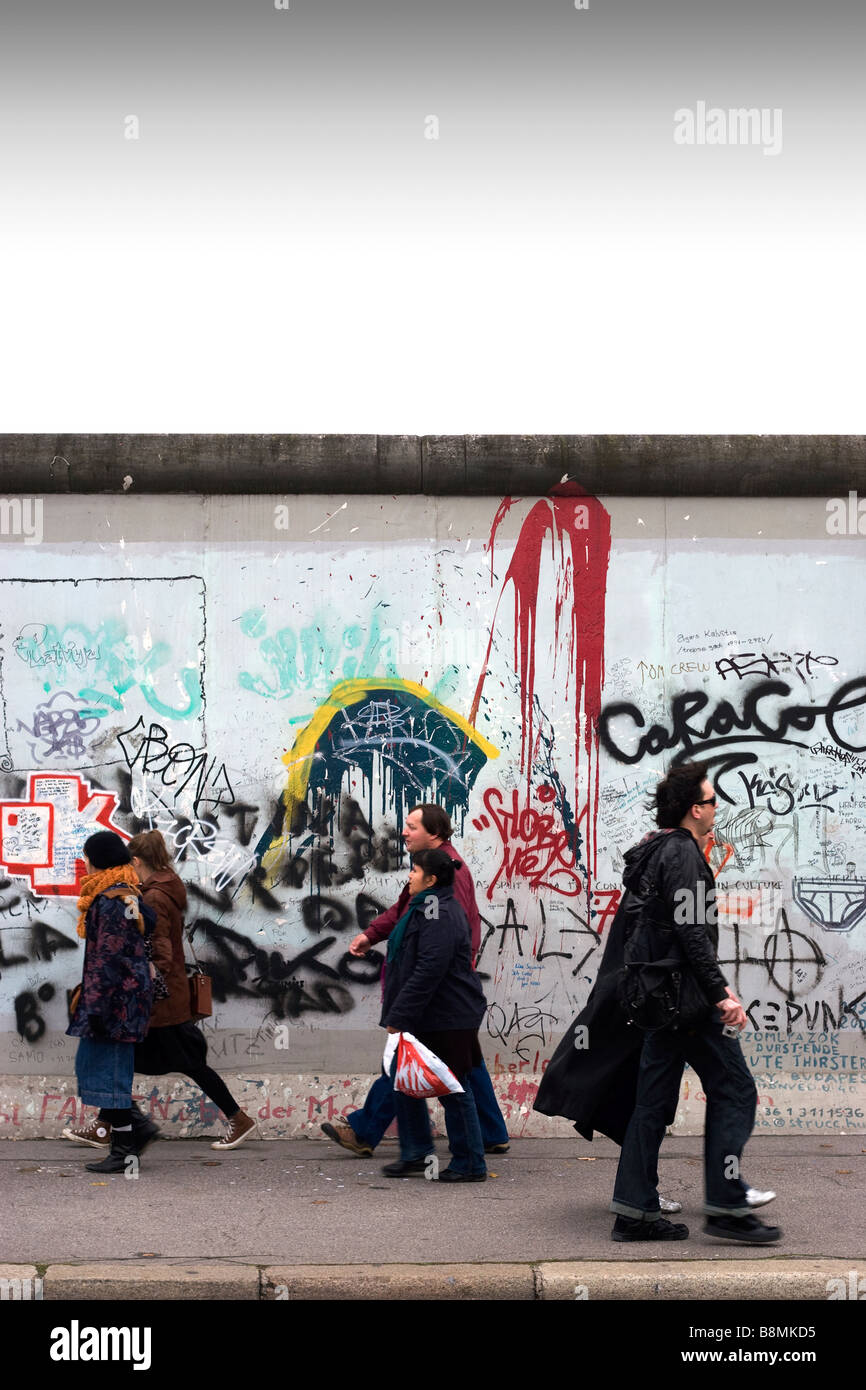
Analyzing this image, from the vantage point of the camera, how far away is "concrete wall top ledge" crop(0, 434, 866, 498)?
8.19m

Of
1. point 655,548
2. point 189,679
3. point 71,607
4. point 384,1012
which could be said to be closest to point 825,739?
point 655,548

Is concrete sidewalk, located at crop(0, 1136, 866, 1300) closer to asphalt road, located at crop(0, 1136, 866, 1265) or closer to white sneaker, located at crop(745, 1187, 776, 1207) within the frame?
asphalt road, located at crop(0, 1136, 866, 1265)

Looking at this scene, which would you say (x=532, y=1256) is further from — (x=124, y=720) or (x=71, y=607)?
(x=71, y=607)

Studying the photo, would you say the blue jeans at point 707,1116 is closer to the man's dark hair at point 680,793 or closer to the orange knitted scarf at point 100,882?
the man's dark hair at point 680,793

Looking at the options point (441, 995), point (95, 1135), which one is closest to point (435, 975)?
point (441, 995)

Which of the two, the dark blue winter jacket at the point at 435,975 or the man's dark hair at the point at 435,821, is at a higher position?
the man's dark hair at the point at 435,821

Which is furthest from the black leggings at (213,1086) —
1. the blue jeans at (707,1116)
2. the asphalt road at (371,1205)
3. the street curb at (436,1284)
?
the blue jeans at (707,1116)

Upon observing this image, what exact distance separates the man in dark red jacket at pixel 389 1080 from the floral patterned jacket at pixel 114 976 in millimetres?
1072

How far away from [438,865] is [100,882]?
1.70 m

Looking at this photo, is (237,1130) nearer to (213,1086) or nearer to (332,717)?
(213,1086)

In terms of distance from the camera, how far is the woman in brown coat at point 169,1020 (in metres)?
7.51

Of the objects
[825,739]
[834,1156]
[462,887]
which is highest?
[825,739]

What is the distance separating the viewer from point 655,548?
827 cm
